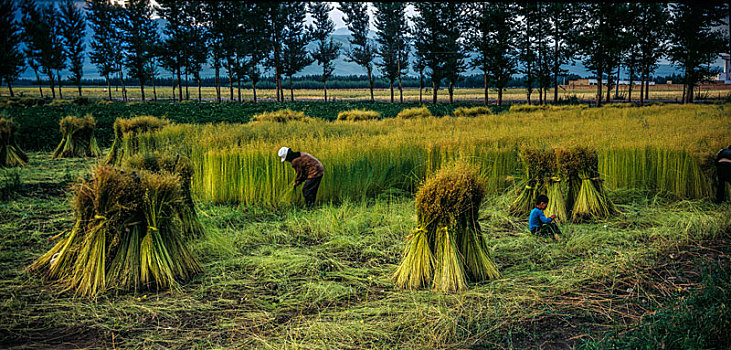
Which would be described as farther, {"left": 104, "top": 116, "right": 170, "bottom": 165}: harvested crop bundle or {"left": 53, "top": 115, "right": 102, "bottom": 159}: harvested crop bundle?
{"left": 53, "top": 115, "right": 102, "bottom": 159}: harvested crop bundle

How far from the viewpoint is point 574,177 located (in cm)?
805

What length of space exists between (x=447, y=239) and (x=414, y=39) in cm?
5210

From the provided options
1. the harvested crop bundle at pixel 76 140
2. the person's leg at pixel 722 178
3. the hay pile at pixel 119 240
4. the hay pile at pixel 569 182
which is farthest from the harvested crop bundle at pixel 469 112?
the hay pile at pixel 119 240

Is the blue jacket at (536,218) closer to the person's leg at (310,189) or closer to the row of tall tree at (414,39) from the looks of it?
the person's leg at (310,189)

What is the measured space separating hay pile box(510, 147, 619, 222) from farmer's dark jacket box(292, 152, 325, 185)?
3.50 metres

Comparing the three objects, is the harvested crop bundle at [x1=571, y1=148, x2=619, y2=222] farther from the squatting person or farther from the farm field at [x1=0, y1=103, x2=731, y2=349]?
the squatting person

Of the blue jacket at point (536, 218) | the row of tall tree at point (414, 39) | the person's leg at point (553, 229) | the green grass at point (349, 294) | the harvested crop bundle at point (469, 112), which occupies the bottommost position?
the green grass at point (349, 294)

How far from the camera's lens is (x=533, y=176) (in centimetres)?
816

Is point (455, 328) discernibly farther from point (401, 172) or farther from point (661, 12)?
point (661, 12)

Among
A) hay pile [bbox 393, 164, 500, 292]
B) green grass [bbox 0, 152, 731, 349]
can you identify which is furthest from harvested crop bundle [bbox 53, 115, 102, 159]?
hay pile [bbox 393, 164, 500, 292]

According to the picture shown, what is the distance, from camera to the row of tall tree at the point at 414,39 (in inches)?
1650

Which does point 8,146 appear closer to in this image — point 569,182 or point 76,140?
point 76,140

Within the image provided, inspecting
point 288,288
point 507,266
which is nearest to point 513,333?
point 507,266

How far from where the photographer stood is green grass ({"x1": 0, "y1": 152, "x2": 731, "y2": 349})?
416 cm
